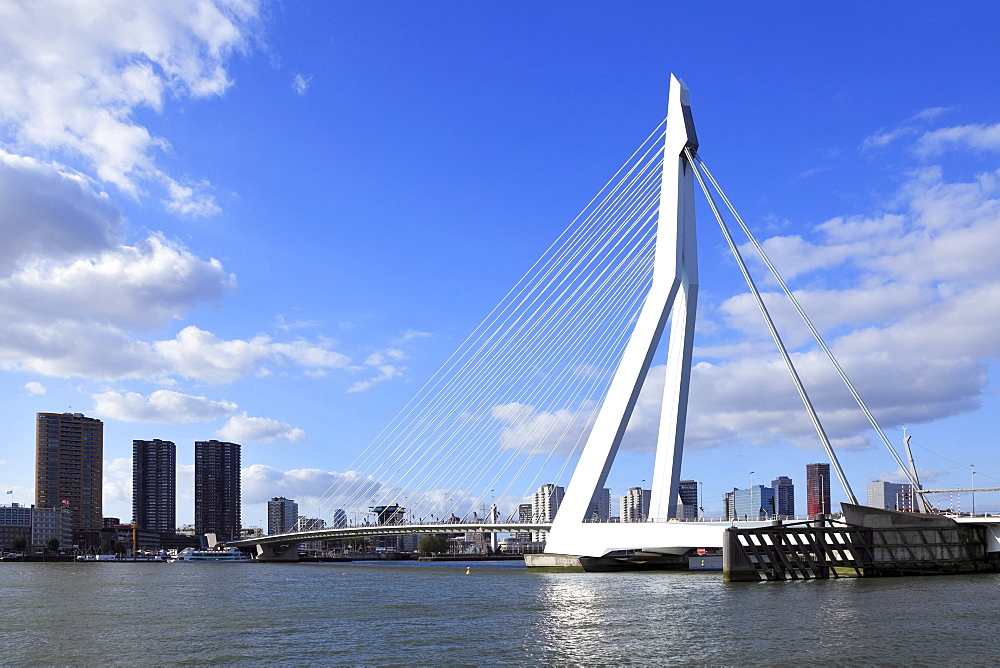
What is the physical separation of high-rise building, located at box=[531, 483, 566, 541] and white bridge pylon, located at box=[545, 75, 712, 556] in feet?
17.1

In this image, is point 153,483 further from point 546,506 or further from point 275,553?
point 546,506

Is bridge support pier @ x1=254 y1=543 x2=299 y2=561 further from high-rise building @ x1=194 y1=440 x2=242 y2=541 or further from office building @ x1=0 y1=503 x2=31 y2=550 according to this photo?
high-rise building @ x1=194 y1=440 x2=242 y2=541

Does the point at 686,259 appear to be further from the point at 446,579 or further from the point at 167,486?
the point at 167,486

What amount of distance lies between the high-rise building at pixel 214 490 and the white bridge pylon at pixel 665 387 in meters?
146

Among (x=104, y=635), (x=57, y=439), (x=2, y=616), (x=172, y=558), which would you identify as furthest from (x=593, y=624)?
(x=57, y=439)

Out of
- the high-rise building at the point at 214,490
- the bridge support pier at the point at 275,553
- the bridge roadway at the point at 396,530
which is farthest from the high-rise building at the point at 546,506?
the high-rise building at the point at 214,490

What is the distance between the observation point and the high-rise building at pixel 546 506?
202 ft

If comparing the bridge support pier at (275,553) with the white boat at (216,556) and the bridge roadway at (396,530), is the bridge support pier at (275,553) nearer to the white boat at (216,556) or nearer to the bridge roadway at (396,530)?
the bridge roadway at (396,530)

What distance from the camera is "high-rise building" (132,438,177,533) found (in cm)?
18612

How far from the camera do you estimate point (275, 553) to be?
95312 mm

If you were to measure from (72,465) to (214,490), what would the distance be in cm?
2766

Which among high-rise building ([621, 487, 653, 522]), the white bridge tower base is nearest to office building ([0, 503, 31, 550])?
high-rise building ([621, 487, 653, 522])

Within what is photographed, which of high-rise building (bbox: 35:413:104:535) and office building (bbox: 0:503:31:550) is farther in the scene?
high-rise building (bbox: 35:413:104:535)

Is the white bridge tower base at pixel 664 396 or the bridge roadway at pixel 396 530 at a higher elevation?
the white bridge tower base at pixel 664 396
